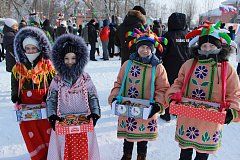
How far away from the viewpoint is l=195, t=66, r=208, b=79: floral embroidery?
289cm

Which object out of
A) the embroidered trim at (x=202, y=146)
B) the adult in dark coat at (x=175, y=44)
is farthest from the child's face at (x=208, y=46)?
the adult in dark coat at (x=175, y=44)

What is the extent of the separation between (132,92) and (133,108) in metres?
0.30

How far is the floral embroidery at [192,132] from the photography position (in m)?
2.94

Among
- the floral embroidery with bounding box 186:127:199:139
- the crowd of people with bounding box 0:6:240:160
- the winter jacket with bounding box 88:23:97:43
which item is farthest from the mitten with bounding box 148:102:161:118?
the winter jacket with bounding box 88:23:97:43

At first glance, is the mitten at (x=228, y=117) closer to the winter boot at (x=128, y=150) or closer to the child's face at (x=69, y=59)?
the winter boot at (x=128, y=150)

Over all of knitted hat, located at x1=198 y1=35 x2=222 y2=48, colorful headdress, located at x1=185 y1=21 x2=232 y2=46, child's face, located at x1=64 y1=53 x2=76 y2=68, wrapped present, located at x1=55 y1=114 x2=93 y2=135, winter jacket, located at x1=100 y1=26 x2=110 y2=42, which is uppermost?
winter jacket, located at x1=100 y1=26 x2=110 y2=42

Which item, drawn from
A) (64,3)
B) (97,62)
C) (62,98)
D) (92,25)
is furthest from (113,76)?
(64,3)

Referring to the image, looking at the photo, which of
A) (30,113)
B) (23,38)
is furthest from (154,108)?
(23,38)

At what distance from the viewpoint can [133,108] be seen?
2971 millimetres

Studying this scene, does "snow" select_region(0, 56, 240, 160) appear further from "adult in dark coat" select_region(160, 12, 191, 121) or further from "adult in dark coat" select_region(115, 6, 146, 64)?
"adult in dark coat" select_region(115, 6, 146, 64)

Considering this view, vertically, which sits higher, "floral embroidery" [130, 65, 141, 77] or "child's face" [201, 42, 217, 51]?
"child's face" [201, 42, 217, 51]

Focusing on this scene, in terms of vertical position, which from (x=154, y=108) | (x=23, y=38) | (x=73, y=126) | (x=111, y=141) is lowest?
(x=111, y=141)

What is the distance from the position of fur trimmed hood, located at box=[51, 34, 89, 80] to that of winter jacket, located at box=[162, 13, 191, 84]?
216 cm

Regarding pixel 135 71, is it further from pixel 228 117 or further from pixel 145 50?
pixel 228 117
